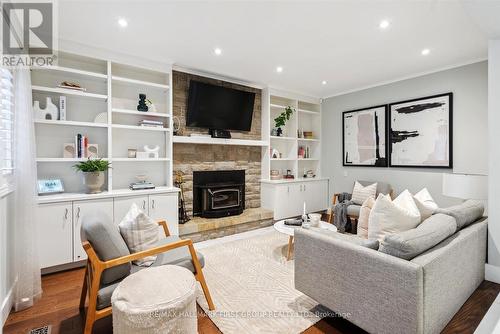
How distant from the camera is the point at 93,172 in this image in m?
3.00

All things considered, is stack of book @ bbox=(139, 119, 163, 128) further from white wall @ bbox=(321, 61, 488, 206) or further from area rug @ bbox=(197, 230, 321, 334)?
white wall @ bbox=(321, 61, 488, 206)

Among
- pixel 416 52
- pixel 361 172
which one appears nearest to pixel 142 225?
pixel 416 52

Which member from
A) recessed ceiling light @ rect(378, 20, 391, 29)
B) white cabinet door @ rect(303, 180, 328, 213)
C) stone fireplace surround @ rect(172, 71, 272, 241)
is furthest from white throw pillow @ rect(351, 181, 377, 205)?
recessed ceiling light @ rect(378, 20, 391, 29)

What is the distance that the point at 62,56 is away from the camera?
10.3ft

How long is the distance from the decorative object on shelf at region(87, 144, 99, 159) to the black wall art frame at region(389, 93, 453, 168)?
4.68 m

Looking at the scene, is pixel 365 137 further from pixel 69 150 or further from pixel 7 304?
pixel 7 304

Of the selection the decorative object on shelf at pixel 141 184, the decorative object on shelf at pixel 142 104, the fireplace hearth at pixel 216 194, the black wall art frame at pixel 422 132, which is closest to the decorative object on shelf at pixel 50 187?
the decorative object on shelf at pixel 141 184

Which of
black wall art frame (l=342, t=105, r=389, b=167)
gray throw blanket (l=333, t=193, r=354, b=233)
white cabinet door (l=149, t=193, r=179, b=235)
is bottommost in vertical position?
gray throw blanket (l=333, t=193, r=354, b=233)

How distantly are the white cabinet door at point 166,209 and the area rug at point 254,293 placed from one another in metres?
0.56

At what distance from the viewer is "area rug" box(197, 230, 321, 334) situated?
1.96 metres

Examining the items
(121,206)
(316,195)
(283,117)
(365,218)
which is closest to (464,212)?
(365,218)

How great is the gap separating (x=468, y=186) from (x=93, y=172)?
14.0 ft

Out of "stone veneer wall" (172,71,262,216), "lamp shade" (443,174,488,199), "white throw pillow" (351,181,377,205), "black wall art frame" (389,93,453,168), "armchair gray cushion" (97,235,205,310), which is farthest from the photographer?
"white throw pillow" (351,181,377,205)

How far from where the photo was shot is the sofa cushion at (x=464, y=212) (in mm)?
2168
